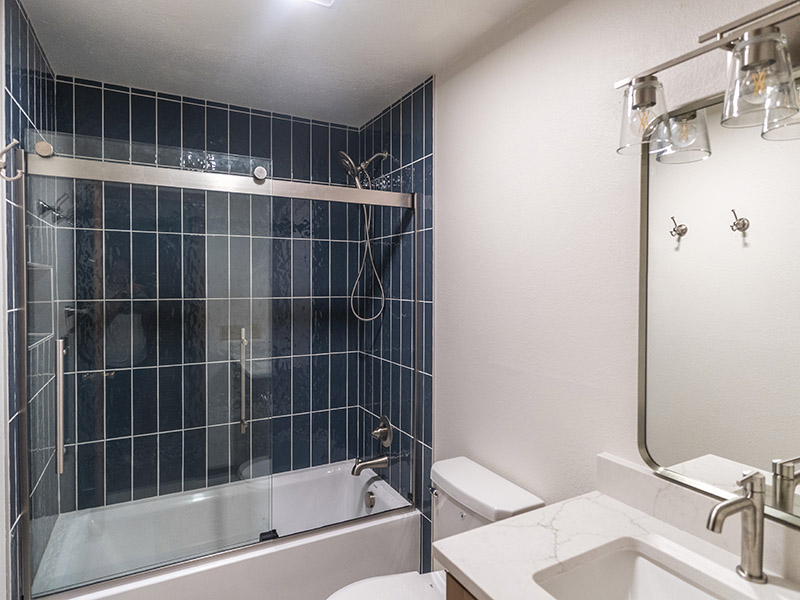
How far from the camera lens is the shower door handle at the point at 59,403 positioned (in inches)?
67.7

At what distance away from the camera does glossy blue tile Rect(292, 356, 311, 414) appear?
2516mm

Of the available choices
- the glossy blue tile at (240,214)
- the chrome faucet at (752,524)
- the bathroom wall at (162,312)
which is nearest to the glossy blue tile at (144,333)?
the bathroom wall at (162,312)

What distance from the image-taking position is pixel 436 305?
7.06 ft

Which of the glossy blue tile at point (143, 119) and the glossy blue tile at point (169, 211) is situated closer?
the glossy blue tile at point (169, 211)

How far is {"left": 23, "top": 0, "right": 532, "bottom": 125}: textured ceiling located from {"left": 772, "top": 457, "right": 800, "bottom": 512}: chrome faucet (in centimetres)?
152

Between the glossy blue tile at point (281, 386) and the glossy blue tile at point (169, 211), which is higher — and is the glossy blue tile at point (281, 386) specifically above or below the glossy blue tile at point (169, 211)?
below

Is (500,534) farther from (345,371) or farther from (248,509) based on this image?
(345,371)

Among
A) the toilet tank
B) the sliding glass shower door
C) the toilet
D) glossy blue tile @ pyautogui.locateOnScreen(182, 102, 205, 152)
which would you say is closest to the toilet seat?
the toilet

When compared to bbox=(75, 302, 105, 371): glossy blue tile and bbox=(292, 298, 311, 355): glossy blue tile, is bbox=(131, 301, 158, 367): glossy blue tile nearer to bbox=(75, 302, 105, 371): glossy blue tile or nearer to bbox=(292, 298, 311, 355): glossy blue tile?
bbox=(75, 302, 105, 371): glossy blue tile

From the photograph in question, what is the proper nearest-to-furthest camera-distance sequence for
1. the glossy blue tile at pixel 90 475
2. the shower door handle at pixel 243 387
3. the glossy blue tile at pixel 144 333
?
the glossy blue tile at pixel 90 475
the glossy blue tile at pixel 144 333
the shower door handle at pixel 243 387

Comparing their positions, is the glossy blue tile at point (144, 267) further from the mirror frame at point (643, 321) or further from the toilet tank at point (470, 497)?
the mirror frame at point (643, 321)

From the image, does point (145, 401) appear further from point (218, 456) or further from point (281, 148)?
point (281, 148)

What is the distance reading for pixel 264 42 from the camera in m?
1.86

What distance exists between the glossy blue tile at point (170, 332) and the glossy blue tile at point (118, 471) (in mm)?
364
